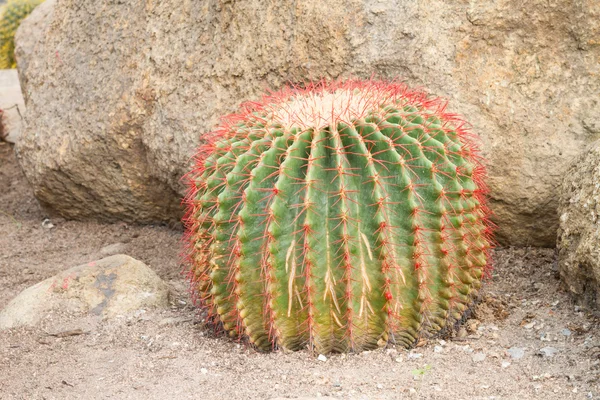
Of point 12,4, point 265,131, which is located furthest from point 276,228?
point 12,4

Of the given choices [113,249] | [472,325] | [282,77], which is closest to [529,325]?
[472,325]

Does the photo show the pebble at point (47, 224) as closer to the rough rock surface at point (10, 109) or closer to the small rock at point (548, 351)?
the rough rock surface at point (10, 109)

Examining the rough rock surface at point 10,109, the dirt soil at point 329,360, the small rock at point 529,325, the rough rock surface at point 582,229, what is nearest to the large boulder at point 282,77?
the rough rock surface at point 582,229

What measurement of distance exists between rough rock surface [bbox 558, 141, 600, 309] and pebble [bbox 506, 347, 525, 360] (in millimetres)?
399

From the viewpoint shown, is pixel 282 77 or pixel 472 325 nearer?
pixel 472 325

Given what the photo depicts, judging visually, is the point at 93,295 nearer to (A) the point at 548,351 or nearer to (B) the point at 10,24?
(A) the point at 548,351

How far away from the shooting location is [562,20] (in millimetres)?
4059

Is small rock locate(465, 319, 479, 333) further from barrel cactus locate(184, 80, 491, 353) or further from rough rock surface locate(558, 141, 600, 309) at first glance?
rough rock surface locate(558, 141, 600, 309)

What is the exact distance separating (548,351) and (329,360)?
82 centimetres

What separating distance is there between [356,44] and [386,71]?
0.66 ft

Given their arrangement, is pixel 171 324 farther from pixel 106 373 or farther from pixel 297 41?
pixel 297 41

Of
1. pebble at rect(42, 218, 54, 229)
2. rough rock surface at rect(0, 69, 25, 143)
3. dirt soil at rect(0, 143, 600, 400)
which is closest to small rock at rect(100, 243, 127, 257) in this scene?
pebble at rect(42, 218, 54, 229)

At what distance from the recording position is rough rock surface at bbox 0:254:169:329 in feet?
12.4

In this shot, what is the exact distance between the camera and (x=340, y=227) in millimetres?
2977
